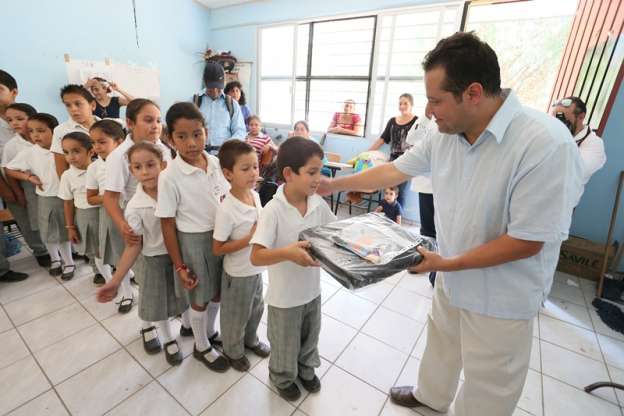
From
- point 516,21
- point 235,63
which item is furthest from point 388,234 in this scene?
point 235,63

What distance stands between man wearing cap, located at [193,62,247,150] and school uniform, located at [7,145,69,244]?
53.5 inches

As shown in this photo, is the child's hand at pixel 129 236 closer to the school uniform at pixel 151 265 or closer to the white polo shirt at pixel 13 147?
the school uniform at pixel 151 265

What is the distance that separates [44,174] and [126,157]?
3.95 ft

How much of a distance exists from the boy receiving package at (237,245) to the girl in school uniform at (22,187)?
82.8 inches

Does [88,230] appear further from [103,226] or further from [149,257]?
[149,257]

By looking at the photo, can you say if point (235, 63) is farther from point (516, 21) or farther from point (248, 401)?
point (248, 401)

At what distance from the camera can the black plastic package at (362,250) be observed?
31.3 inches

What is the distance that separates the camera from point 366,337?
190 cm

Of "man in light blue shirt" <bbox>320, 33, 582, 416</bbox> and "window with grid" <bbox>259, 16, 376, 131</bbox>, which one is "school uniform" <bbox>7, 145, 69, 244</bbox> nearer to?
"man in light blue shirt" <bbox>320, 33, 582, 416</bbox>

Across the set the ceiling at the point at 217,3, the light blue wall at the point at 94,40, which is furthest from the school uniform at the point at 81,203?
the ceiling at the point at 217,3

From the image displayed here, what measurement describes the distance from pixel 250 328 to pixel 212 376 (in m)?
0.30

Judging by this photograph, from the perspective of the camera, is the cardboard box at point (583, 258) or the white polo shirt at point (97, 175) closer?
→ the white polo shirt at point (97, 175)

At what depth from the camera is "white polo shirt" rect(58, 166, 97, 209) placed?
6.39 feet

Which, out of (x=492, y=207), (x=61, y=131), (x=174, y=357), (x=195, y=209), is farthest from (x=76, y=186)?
(x=492, y=207)
